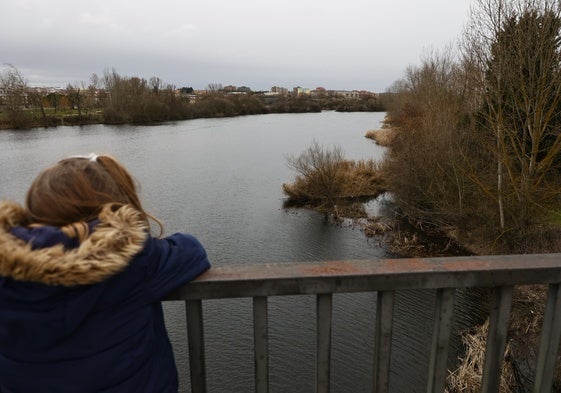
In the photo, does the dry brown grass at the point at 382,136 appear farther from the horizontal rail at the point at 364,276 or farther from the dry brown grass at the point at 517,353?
the horizontal rail at the point at 364,276

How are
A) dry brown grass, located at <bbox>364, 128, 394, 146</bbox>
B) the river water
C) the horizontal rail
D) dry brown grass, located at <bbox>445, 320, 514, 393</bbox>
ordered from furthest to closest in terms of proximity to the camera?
1. dry brown grass, located at <bbox>364, 128, 394, 146</bbox>
2. the river water
3. dry brown grass, located at <bbox>445, 320, 514, 393</bbox>
4. the horizontal rail

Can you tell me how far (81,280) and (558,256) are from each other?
1.60m

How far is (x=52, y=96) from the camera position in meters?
59.2

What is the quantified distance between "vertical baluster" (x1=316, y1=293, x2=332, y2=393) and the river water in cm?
81

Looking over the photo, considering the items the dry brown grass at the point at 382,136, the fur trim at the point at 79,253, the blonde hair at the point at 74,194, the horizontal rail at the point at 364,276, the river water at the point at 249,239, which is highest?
the blonde hair at the point at 74,194

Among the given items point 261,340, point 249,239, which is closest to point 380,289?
point 261,340

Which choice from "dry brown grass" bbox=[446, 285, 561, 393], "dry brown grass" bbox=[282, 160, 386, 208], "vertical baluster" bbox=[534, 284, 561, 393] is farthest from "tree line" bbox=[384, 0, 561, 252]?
"vertical baluster" bbox=[534, 284, 561, 393]

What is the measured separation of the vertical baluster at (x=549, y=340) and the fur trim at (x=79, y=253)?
1438 mm

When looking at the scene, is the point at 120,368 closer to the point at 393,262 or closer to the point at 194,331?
the point at 194,331

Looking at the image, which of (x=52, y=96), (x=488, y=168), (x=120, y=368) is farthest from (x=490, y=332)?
(x=52, y=96)

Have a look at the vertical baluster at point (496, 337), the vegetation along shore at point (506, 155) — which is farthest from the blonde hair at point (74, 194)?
the vegetation along shore at point (506, 155)

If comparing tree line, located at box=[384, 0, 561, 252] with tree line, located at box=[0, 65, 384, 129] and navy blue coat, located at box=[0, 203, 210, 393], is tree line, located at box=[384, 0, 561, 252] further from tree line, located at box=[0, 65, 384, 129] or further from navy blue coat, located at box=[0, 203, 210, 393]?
tree line, located at box=[0, 65, 384, 129]

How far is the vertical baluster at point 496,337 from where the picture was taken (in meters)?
1.49

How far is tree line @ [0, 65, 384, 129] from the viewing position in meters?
43.4
